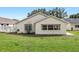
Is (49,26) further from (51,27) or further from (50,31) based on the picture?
(50,31)

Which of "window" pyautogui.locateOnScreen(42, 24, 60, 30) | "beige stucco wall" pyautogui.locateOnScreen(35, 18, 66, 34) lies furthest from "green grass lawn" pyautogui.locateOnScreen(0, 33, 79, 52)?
"window" pyautogui.locateOnScreen(42, 24, 60, 30)

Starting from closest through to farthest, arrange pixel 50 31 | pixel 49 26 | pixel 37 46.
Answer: pixel 37 46 → pixel 50 31 → pixel 49 26

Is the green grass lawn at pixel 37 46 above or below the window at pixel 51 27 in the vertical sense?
below

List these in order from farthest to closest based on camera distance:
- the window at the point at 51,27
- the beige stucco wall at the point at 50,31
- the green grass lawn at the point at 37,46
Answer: the window at the point at 51,27, the beige stucco wall at the point at 50,31, the green grass lawn at the point at 37,46

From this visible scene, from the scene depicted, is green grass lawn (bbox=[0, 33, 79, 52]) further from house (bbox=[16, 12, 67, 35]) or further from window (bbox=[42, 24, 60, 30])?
window (bbox=[42, 24, 60, 30])

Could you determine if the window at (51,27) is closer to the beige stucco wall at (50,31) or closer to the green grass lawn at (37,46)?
the beige stucco wall at (50,31)

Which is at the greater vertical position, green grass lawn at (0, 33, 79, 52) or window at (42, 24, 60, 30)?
window at (42, 24, 60, 30)

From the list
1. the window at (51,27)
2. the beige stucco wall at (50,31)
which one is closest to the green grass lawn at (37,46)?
the beige stucco wall at (50,31)

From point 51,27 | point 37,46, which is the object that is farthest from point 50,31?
point 37,46
